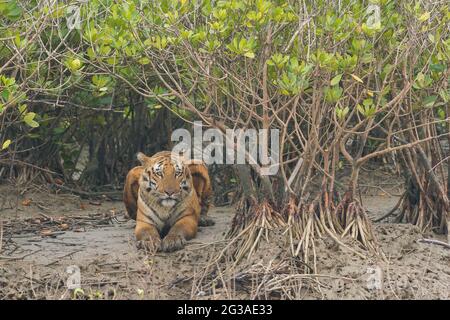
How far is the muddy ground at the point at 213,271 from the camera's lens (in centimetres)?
894

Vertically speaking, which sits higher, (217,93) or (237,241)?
(217,93)

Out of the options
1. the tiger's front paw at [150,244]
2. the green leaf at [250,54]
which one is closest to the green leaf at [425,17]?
the green leaf at [250,54]

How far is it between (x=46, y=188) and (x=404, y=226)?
14.5ft

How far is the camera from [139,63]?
9.97 metres

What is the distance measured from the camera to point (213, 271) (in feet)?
30.5

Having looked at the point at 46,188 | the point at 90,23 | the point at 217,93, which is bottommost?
the point at 46,188

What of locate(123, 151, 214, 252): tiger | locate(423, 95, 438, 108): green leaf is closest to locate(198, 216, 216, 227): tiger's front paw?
locate(123, 151, 214, 252): tiger

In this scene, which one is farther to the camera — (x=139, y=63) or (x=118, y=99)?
(x=118, y=99)

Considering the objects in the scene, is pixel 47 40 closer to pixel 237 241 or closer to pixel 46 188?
pixel 46 188

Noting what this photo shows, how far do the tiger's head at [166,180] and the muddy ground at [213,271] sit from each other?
1.48 feet

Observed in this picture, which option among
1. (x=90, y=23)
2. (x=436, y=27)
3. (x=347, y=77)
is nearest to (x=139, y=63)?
(x=90, y=23)

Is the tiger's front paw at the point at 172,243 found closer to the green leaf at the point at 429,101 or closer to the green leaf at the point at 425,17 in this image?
the green leaf at the point at 429,101

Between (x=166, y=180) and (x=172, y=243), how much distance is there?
78cm
